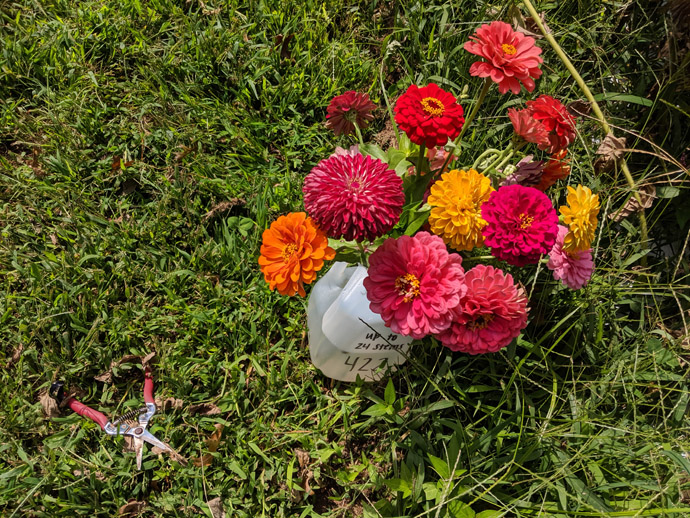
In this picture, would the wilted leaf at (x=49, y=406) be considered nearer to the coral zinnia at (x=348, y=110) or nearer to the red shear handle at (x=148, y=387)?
the red shear handle at (x=148, y=387)

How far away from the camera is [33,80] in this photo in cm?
234

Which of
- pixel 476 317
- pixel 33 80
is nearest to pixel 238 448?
pixel 476 317

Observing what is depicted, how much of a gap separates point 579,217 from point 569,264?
0.50 feet

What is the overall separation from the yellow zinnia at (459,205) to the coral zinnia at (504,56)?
0.83ft

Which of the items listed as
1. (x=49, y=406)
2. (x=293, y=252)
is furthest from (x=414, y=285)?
(x=49, y=406)

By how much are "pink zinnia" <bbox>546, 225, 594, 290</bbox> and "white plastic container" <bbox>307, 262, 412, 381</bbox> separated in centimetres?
47

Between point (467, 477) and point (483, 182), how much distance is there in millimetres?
872

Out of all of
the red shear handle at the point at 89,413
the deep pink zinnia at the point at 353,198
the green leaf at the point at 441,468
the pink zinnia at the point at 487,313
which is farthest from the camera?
the red shear handle at the point at 89,413

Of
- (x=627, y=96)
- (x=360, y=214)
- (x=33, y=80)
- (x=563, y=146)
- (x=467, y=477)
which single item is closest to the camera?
(x=360, y=214)

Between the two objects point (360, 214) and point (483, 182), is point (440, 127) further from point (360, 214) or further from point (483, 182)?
point (360, 214)

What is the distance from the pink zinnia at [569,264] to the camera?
1347mm

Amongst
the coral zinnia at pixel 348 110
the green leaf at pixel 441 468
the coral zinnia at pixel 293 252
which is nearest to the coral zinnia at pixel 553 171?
the coral zinnia at pixel 348 110

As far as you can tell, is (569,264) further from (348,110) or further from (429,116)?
(348,110)

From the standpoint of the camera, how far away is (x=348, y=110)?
154 cm
